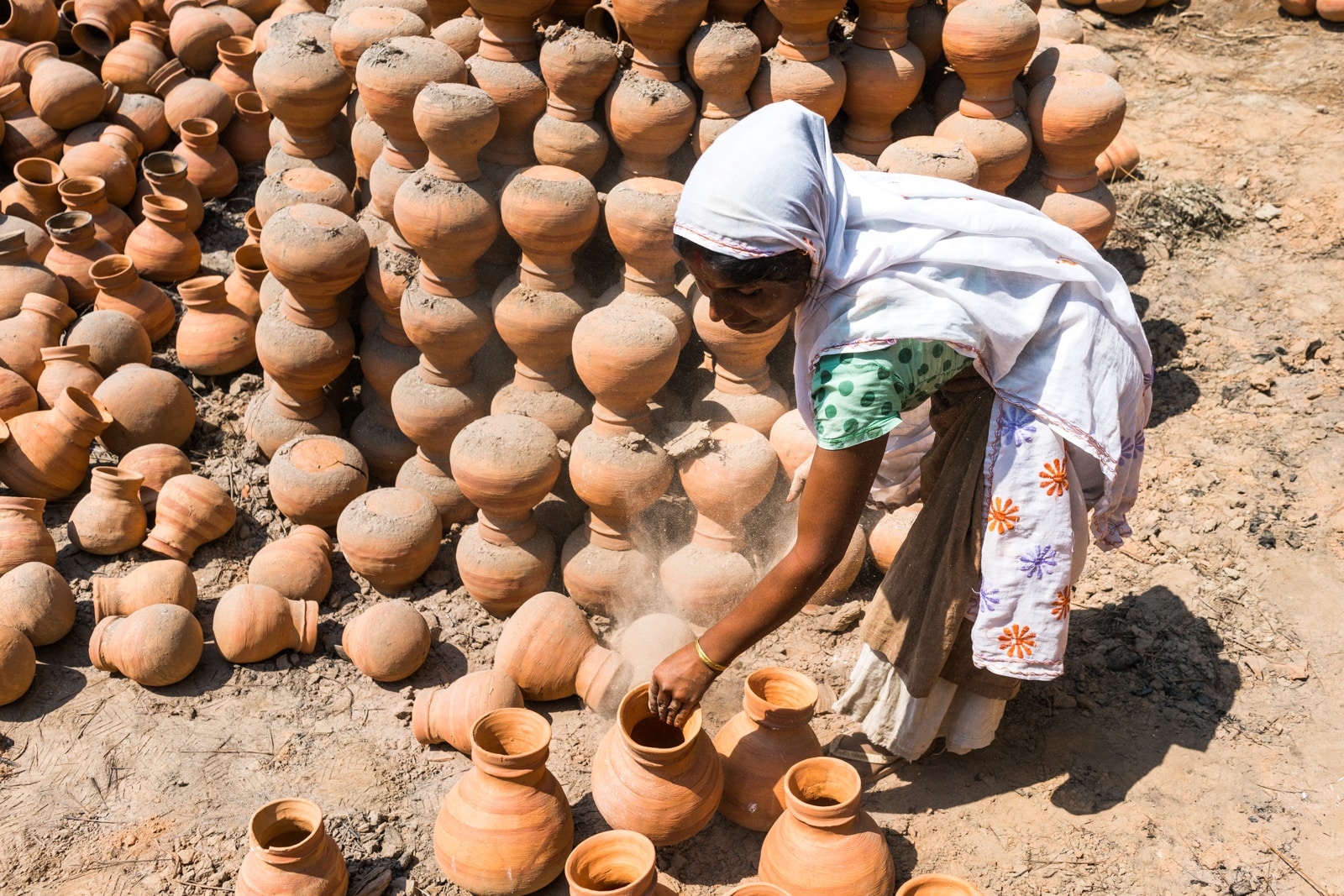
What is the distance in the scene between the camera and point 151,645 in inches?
147

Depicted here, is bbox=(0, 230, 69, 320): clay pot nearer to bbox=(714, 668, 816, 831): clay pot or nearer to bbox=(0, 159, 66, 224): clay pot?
bbox=(0, 159, 66, 224): clay pot

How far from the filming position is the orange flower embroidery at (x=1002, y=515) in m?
2.69

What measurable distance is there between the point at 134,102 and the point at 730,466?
5.11m

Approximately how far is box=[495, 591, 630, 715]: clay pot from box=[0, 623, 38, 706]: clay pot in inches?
66.2

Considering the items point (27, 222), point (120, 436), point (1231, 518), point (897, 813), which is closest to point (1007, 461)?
point (897, 813)

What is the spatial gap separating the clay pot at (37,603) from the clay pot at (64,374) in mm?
1222

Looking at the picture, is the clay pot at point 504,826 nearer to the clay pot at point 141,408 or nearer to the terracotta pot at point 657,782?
the terracotta pot at point 657,782

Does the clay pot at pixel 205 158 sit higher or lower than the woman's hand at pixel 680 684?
lower

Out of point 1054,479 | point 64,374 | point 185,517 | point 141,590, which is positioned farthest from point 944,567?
point 64,374

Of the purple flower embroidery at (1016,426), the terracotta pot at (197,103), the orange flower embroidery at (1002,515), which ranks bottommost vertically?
the terracotta pot at (197,103)

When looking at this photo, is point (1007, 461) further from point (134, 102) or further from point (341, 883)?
point (134, 102)

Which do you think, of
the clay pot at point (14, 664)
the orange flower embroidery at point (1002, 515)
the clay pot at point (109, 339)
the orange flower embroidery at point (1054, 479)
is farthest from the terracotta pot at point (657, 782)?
the clay pot at point (109, 339)

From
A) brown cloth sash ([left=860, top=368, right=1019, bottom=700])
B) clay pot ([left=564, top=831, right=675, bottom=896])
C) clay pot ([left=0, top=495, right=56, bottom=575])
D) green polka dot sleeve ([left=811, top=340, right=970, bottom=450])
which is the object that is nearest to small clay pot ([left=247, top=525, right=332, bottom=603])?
clay pot ([left=0, top=495, right=56, bottom=575])

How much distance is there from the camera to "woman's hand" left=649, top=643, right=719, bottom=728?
105 inches
